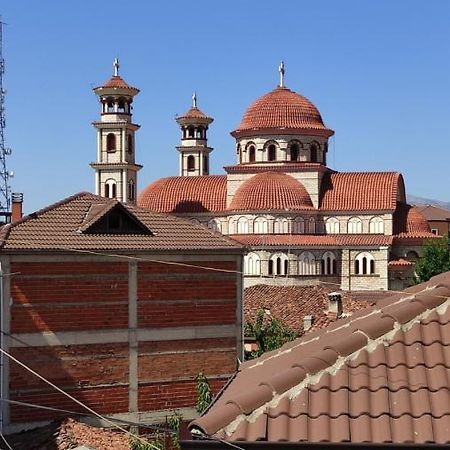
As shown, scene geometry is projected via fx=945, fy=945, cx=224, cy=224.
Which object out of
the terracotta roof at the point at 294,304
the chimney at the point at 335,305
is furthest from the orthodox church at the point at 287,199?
the chimney at the point at 335,305

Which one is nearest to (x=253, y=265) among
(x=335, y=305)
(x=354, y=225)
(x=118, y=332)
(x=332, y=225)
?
(x=332, y=225)

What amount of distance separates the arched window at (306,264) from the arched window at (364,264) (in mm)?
2885

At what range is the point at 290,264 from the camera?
5238 centimetres

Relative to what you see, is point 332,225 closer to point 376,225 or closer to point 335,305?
point 376,225

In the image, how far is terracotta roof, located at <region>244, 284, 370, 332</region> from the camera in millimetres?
27797

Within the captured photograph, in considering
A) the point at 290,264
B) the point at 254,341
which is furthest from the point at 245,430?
the point at 290,264

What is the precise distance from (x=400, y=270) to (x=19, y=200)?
1264 inches

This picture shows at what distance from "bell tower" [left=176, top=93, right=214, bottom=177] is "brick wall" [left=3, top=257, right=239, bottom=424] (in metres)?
46.6

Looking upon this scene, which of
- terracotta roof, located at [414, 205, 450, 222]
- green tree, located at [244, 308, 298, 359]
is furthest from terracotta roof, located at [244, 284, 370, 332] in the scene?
terracotta roof, located at [414, 205, 450, 222]

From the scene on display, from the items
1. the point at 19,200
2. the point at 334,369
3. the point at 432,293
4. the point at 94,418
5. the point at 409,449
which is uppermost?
the point at 19,200

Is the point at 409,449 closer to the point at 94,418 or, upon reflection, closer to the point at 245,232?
the point at 94,418

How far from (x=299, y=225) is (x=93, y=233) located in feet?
120

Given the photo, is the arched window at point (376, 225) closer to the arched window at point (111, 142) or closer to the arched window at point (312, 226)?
the arched window at point (312, 226)

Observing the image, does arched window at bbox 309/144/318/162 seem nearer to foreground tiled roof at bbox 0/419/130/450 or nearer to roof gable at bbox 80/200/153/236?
roof gable at bbox 80/200/153/236
